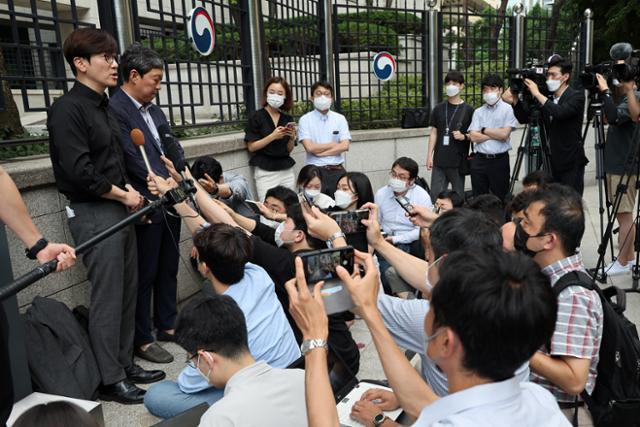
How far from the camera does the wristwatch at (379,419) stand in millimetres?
1927

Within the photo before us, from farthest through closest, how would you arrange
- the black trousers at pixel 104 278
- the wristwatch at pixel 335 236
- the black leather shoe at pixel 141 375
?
1. the black leather shoe at pixel 141 375
2. the black trousers at pixel 104 278
3. the wristwatch at pixel 335 236

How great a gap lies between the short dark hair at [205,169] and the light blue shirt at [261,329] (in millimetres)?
1608

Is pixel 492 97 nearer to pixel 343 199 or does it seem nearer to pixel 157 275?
pixel 343 199

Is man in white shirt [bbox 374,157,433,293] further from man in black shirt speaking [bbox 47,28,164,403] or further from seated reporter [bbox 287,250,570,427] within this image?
seated reporter [bbox 287,250,570,427]

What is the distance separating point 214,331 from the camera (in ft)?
6.40

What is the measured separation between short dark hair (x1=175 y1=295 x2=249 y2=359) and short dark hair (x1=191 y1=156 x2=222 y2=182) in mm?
2157

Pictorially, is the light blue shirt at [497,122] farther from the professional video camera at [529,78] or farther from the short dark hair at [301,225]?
the short dark hair at [301,225]

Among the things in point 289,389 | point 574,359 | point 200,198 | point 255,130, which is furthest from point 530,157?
point 289,389

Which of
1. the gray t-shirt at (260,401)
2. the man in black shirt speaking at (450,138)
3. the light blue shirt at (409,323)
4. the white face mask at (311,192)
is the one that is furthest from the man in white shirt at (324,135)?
the gray t-shirt at (260,401)

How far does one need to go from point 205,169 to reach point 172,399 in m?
1.89

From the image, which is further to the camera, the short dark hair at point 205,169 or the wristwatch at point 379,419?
the short dark hair at point 205,169

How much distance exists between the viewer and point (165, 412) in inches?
102

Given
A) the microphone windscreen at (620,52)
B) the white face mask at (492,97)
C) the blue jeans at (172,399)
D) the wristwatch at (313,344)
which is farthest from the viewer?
the white face mask at (492,97)

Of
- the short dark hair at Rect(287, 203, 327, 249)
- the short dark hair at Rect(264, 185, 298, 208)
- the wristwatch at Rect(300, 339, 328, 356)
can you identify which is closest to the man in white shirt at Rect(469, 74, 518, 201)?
the short dark hair at Rect(264, 185, 298, 208)
